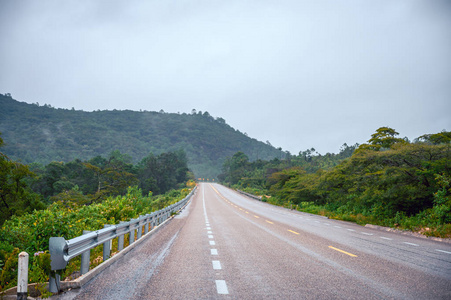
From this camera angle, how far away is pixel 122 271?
669 cm

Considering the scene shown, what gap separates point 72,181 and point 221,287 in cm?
6567

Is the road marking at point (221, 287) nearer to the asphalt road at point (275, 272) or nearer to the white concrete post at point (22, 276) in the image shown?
the asphalt road at point (275, 272)

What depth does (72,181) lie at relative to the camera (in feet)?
210

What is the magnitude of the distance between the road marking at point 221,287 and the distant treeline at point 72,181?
45.6ft

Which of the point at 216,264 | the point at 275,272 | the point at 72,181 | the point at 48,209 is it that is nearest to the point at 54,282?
the point at 216,264

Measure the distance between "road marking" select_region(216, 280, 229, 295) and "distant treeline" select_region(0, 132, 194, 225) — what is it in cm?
1391

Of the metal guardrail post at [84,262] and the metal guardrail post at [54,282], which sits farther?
the metal guardrail post at [84,262]

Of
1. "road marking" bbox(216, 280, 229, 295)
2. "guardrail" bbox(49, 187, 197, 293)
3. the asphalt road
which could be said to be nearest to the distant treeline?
"guardrail" bbox(49, 187, 197, 293)

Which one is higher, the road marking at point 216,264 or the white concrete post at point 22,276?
the white concrete post at point 22,276

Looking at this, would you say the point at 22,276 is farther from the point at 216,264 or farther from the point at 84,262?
the point at 216,264

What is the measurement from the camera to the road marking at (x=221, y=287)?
5.18 m

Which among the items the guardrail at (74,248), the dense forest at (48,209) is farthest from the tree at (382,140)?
the guardrail at (74,248)

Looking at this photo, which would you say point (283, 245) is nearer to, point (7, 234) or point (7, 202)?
point (7, 234)

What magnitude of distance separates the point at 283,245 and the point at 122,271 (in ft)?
17.7
